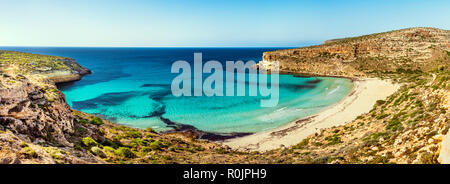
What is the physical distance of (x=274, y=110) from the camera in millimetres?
28719

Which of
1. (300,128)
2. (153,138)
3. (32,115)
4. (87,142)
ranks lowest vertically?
(300,128)

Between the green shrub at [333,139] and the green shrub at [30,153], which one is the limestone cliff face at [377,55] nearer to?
the green shrub at [333,139]

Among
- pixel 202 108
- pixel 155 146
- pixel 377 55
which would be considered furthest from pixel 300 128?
pixel 377 55

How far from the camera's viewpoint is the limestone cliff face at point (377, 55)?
5312cm

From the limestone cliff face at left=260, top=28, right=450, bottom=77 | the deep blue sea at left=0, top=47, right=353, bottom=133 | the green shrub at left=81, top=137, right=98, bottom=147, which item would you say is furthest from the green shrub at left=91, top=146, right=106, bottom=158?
the limestone cliff face at left=260, top=28, right=450, bottom=77

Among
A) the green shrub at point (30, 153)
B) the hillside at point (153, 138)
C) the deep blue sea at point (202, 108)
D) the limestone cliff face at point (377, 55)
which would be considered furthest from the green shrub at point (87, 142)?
the limestone cliff face at point (377, 55)

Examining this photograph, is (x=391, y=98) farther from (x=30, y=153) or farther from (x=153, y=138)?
(x=30, y=153)

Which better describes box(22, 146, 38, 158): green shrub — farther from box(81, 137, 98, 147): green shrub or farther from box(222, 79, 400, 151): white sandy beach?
box(222, 79, 400, 151): white sandy beach

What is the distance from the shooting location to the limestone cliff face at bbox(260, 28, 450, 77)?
174ft

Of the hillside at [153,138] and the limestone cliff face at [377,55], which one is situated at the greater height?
the limestone cliff face at [377,55]

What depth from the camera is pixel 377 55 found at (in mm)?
60031

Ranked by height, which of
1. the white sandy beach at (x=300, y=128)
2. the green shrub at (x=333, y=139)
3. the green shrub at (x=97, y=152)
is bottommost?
the white sandy beach at (x=300, y=128)
